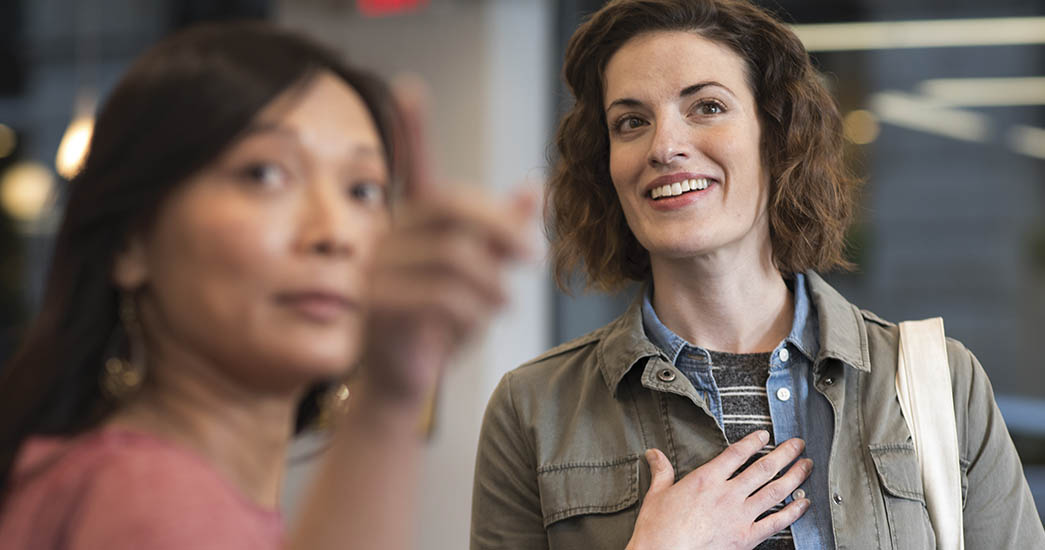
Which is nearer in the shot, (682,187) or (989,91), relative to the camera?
(682,187)

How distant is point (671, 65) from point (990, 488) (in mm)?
734

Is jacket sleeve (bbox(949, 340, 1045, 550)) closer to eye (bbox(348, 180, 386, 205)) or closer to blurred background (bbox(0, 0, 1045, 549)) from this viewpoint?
eye (bbox(348, 180, 386, 205))

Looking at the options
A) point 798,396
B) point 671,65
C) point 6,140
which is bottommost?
point 798,396

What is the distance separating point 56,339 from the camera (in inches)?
29.0

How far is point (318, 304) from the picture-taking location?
2.20 feet

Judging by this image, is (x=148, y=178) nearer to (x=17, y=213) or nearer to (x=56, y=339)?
(x=56, y=339)

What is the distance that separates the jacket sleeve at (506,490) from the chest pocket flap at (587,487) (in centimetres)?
4

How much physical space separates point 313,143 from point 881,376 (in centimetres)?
107

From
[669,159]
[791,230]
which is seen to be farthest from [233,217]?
[791,230]

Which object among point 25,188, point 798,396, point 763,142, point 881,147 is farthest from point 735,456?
point 25,188

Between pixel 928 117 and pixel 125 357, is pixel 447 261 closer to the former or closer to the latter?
pixel 125 357

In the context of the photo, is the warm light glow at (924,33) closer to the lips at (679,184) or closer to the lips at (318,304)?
the lips at (679,184)

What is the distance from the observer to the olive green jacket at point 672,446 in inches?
56.4

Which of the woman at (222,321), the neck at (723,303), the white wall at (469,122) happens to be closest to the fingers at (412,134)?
the woman at (222,321)
